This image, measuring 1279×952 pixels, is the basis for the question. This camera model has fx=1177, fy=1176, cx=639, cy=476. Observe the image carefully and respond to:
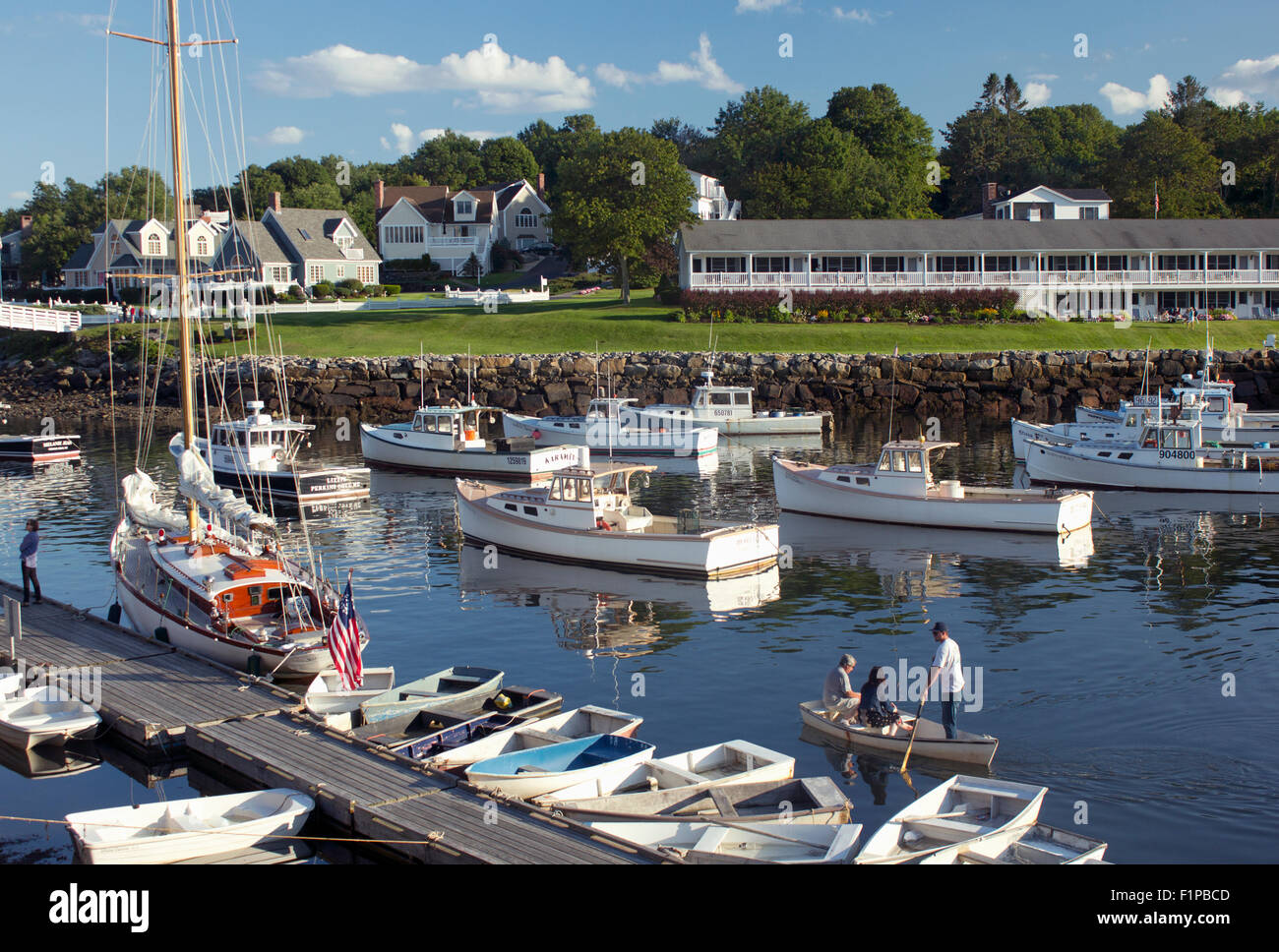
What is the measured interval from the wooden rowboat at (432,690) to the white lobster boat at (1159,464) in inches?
1194

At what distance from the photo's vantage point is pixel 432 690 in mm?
21312

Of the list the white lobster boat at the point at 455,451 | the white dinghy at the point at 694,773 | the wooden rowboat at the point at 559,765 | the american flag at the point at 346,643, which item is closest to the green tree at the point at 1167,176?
the white lobster boat at the point at 455,451

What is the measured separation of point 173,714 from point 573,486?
15424 mm

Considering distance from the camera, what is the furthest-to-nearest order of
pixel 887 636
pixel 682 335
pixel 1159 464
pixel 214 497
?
pixel 682 335 < pixel 1159 464 < pixel 887 636 < pixel 214 497

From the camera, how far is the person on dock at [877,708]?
18891 millimetres

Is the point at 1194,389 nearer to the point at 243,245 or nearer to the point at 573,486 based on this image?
the point at 573,486

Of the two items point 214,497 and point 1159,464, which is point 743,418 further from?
point 214,497

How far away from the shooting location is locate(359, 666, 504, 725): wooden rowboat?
20.0m

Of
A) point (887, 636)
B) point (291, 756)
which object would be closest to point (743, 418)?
point (887, 636)

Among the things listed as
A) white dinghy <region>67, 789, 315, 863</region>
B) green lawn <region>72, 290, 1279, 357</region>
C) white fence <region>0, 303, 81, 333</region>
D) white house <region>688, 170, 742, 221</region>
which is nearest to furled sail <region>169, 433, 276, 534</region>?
white dinghy <region>67, 789, 315, 863</region>

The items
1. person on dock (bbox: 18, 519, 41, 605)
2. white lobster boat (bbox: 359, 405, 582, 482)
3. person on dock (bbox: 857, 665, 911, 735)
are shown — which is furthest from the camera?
white lobster boat (bbox: 359, 405, 582, 482)

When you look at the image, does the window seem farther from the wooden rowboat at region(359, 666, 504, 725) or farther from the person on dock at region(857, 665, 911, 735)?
the person on dock at region(857, 665, 911, 735)

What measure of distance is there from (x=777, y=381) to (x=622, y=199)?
2470cm
